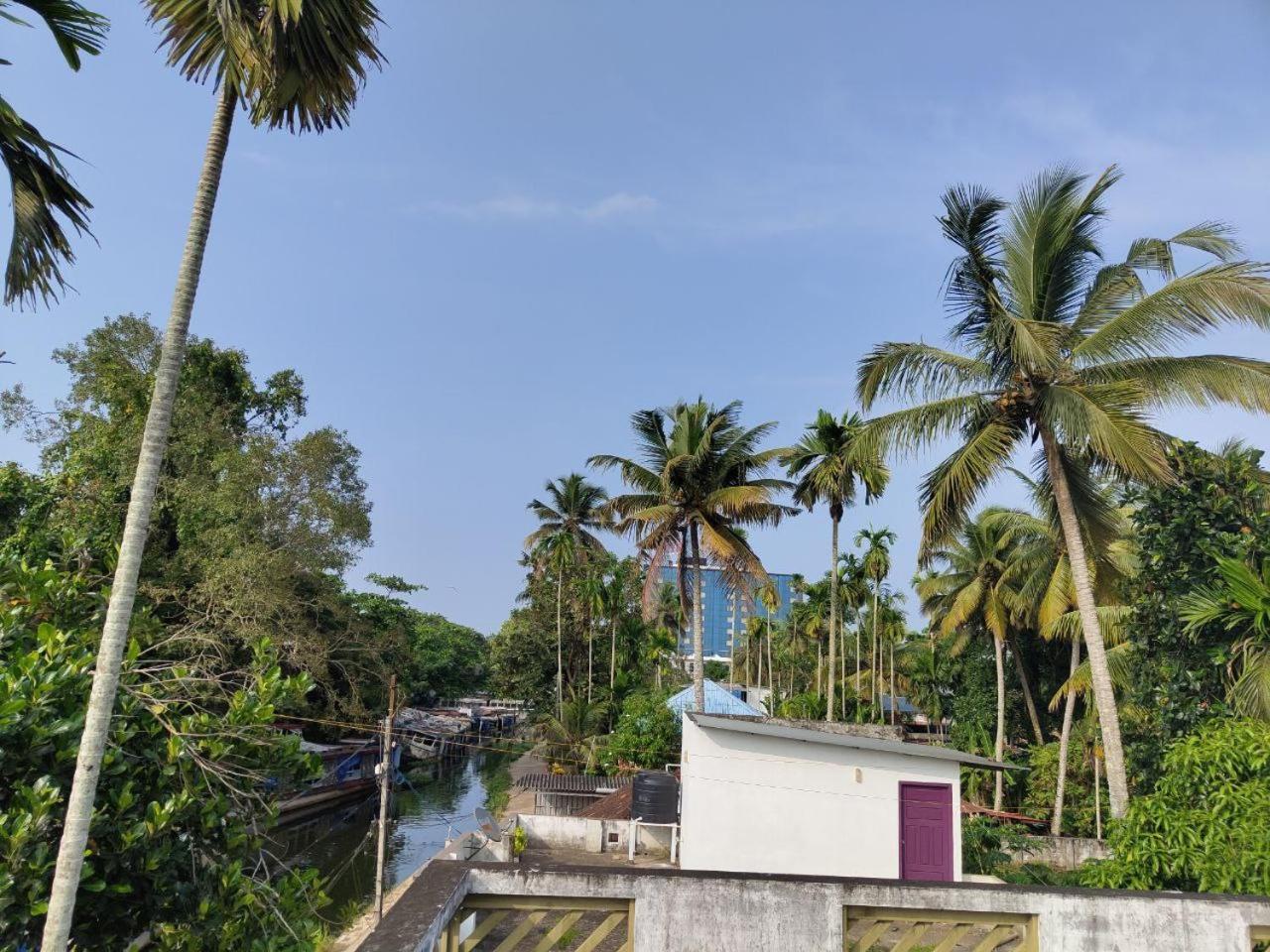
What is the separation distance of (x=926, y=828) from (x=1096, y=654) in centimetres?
411

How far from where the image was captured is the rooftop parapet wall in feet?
13.4

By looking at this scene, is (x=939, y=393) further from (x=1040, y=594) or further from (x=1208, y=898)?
(x=1040, y=594)

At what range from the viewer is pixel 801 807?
13.6 meters

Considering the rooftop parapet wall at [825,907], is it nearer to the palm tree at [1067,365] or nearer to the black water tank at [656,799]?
the palm tree at [1067,365]

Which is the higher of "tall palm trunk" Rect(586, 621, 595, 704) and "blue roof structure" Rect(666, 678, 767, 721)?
"tall palm trunk" Rect(586, 621, 595, 704)

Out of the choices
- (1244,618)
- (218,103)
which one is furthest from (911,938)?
(1244,618)

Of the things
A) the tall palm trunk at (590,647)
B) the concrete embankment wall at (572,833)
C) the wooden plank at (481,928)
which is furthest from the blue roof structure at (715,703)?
the wooden plank at (481,928)

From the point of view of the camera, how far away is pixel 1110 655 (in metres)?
22.1

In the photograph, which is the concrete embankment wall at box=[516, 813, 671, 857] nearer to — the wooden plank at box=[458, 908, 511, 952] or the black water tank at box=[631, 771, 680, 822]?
the black water tank at box=[631, 771, 680, 822]

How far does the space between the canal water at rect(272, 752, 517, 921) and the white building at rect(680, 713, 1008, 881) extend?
29.1ft

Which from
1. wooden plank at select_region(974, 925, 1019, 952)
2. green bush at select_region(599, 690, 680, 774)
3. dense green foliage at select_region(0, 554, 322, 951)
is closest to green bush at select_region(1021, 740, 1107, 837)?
green bush at select_region(599, 690, 680, 774)

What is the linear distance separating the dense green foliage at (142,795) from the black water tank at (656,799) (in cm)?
1264

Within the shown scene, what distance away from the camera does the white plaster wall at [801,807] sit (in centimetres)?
1347

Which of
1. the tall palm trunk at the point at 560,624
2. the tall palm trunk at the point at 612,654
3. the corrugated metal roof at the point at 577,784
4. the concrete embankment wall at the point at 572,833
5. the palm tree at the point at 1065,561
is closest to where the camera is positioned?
the palm tree at the point at 1065,561
